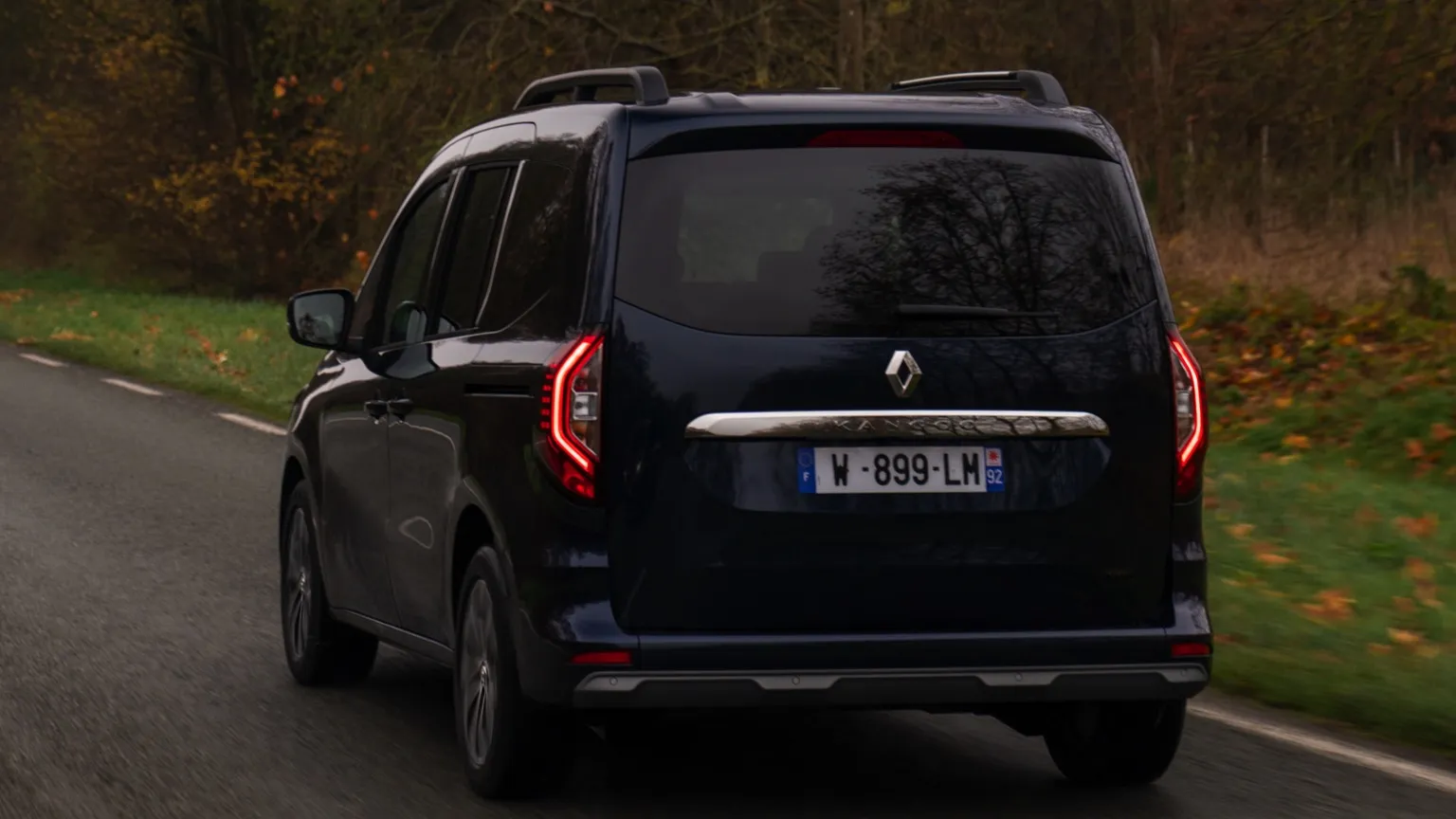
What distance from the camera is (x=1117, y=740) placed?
6.70 metres

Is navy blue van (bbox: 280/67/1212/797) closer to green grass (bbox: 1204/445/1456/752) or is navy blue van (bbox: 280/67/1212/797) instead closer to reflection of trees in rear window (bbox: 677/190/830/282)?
reflection of trees in rear window (bbox: 677/190/830/282)

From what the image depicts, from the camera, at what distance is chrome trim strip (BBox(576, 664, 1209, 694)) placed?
5840 mm

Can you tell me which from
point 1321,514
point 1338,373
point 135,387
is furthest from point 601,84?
point 135,387

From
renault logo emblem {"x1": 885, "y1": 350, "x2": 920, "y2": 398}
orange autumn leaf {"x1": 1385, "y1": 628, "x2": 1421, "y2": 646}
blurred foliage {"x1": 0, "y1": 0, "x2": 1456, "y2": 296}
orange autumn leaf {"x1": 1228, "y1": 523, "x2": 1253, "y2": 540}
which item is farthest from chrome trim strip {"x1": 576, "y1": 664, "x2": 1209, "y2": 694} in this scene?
blurred foliage {"x1": 0, "y1": 0, "x2": 1456, "y2": 296}

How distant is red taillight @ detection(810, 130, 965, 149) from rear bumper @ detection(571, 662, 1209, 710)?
1275 millimetres

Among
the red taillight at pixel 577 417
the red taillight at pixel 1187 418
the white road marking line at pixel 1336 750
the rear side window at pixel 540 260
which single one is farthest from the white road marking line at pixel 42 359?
the red taillight at pixel 1187 418

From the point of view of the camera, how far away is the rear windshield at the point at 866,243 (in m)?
5.95

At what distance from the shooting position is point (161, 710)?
7.77 meters

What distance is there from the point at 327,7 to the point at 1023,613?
95.8 feet

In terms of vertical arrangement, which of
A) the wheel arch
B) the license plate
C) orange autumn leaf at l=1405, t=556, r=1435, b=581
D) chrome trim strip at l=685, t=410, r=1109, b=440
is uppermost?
chrome trim strip at l=685, t=410, r=1109, b=440

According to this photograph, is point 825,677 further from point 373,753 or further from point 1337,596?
point 1337,596

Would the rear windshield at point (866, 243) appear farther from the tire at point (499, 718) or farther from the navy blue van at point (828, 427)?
the tire at point (499, 718)

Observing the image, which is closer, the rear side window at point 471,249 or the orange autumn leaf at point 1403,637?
the rear side window at point 471,249

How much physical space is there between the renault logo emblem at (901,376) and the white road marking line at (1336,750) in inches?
75.8
